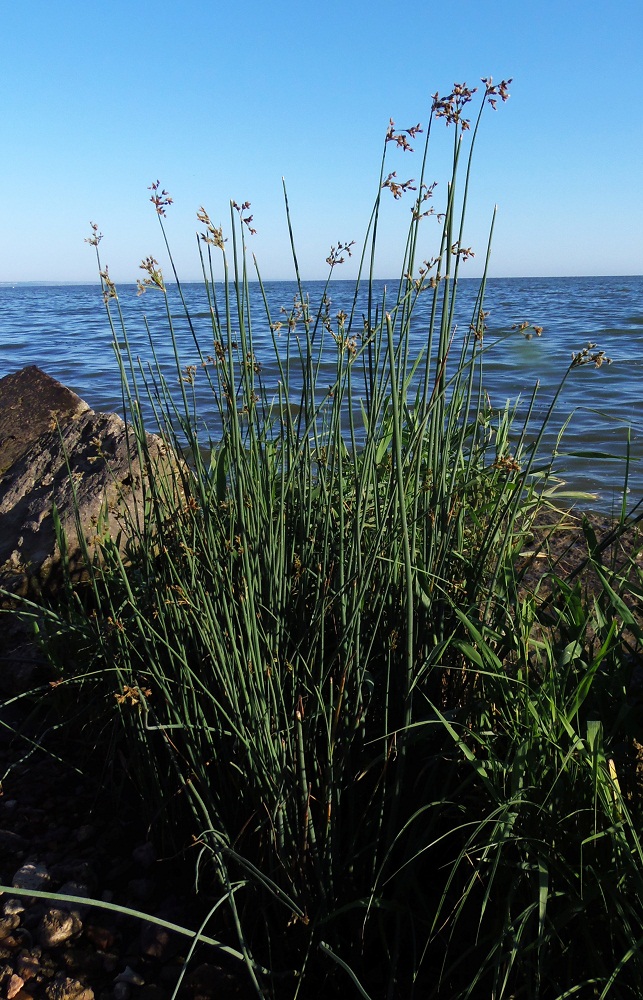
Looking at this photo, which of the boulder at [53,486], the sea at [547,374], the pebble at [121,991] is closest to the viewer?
the pebble at [121,991]

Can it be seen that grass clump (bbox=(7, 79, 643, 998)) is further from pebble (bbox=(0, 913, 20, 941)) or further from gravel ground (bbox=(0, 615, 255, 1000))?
pebble (bbox=(0, 913, 20, 941))

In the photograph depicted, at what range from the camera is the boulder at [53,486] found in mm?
2643

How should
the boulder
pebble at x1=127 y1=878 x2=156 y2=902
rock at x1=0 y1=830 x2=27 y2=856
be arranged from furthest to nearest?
the boulder, rock at x1=0 y1=830 x2=27 y2=856, pebble at x1=127 y1=878 x2=156 y2=902

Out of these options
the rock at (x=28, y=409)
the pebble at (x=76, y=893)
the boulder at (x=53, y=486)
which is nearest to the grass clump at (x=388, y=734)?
the pebble at (x=76, y=893)

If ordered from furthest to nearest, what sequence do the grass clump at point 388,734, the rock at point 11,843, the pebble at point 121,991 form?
the rock at point 11,843 → the pebble at point 121,991 → the grass clump at point 388,734

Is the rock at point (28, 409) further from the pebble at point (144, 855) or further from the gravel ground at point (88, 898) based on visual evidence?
the pebble at point (144, 855)

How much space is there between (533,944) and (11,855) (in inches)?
48.3

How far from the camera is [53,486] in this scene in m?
3.01

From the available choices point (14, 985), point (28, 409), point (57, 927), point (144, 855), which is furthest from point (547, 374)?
point (14, 985)

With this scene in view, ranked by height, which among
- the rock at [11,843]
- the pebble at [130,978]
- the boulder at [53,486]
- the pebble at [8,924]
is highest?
the boulder at [53,486]

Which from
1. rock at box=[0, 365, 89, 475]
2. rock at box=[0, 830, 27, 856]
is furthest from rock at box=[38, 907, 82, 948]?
rock at box=[0, 365, 89, 475]

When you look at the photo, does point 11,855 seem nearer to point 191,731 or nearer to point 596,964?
point 191,731

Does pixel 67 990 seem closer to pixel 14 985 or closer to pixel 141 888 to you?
pixel 14 985

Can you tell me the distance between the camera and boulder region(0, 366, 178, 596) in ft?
8.67
